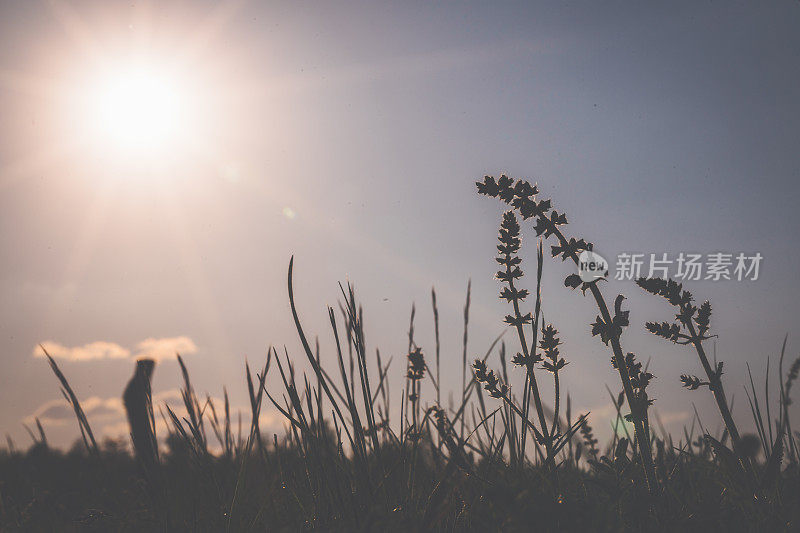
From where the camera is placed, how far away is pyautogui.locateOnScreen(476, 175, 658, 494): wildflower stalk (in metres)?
2.07

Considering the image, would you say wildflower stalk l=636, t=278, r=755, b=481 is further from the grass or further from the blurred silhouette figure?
the blurred silhouette figure

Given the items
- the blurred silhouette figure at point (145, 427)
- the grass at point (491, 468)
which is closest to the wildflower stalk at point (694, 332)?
the grass at point (491, 468)

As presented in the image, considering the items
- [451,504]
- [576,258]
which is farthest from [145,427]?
[576,258]

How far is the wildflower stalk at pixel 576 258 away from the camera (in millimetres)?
2066

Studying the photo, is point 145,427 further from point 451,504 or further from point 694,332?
point 694,332

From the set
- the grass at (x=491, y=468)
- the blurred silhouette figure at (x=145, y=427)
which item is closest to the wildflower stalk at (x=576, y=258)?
the grass at (x=491, y=468)

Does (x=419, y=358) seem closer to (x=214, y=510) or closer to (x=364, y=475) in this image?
(x=364, y=475)

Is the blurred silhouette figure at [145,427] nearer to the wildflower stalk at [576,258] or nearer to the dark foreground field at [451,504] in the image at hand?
the dark foreground field at [451,504]

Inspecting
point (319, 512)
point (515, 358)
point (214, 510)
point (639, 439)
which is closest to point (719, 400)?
point (639, 439)

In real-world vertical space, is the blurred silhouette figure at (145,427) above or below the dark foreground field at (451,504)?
above

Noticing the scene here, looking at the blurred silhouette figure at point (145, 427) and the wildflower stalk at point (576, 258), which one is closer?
the wildflower stalk at point (576, 258)

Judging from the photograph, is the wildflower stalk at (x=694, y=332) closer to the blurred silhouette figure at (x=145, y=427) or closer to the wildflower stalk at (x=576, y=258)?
the wildflower stalk at (x=576, y=258)

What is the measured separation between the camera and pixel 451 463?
1.89m

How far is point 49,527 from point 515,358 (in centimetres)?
295
